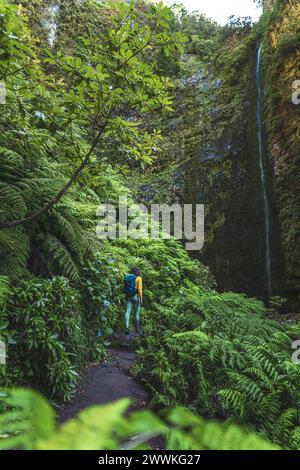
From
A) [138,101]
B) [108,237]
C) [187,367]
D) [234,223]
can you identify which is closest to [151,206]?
[234,223]

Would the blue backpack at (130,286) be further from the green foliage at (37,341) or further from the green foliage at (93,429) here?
the green foliage at (93,429)

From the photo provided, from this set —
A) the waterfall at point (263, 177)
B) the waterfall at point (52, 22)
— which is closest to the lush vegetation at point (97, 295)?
the waterfall at point (263, 177)

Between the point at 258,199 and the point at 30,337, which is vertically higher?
the point at 258,199

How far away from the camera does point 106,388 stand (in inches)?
169

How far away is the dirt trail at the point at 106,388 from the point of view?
12.6ft

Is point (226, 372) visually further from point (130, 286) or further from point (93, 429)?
point (93, 429)

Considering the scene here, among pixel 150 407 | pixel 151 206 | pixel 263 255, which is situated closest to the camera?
pixel 150 407

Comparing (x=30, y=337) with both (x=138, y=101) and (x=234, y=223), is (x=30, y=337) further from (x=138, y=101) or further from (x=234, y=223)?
(x=234, y=223)

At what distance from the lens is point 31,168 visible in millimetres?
5125

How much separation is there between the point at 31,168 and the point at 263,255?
7551mm

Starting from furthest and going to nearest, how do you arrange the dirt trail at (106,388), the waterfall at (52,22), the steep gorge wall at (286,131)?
the waterfall at (52,22) → the steep gorge wall at (286,131) → the dirt trail at (106,388)

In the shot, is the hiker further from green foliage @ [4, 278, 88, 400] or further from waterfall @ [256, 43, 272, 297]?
waterfall @ [256, 43, 272, 297]

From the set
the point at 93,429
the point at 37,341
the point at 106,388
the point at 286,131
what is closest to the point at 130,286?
the point at 106,388

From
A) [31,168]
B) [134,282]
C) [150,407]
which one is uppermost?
[31,168]
